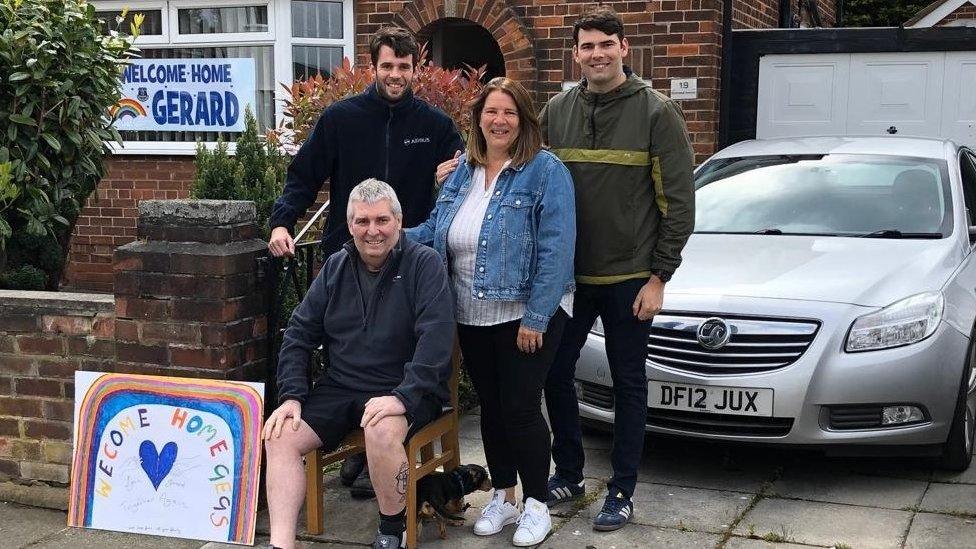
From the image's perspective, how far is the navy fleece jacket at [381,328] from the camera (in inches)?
150

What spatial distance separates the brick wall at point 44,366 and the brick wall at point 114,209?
569cm

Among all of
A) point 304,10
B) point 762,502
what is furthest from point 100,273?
point 762,502

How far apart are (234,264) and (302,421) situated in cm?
73

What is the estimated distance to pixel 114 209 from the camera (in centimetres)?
1044

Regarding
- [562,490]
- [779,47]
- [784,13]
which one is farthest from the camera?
[784,13]

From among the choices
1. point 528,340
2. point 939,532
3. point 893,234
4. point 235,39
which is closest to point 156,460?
point 528,340

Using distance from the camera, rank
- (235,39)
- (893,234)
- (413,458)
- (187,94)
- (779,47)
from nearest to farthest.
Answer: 1. (413,458)
2. (893,234)
3. (779,47)
4. (235,39)
5. (187,94)

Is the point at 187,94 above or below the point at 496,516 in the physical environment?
above

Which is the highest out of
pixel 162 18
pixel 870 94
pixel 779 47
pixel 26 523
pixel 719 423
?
pixel 162 18

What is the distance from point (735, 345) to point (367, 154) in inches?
68.4

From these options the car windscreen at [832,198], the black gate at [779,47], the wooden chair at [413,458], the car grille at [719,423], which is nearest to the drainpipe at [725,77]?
the black gate at [779,47]

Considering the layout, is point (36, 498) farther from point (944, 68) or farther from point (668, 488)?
point (944, 68)

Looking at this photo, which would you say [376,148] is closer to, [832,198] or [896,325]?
[896,325]

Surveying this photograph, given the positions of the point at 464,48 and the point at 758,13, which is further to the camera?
the point at 464,48
